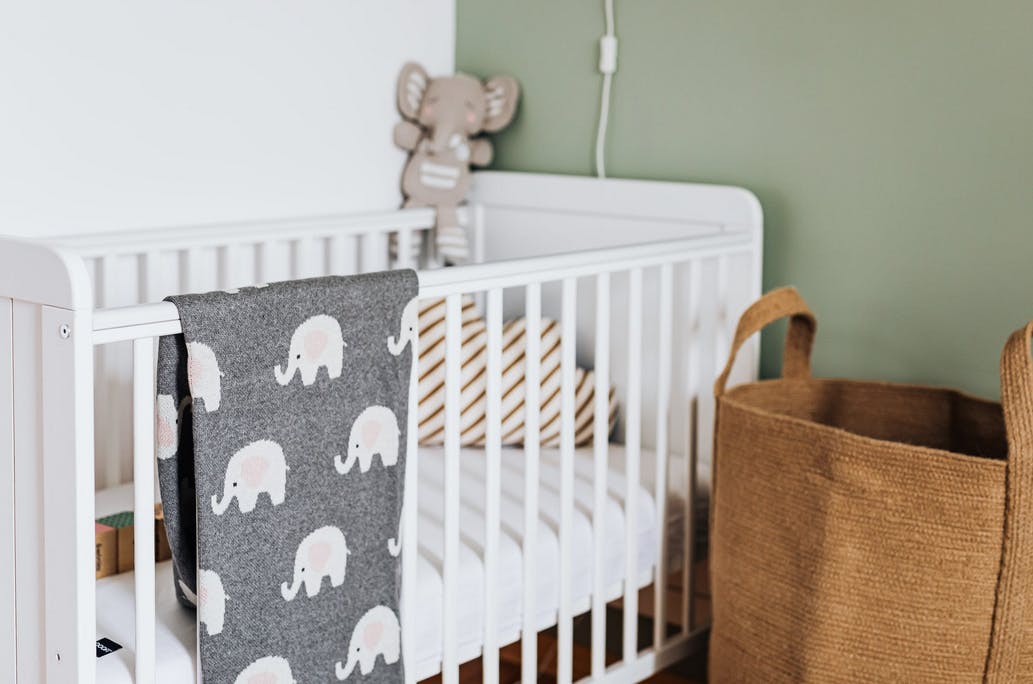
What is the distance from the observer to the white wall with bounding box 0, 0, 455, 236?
1.71m

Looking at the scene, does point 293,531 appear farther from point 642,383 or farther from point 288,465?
point 642,383

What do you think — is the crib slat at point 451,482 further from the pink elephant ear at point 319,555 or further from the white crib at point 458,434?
the pink elephant ear at point 319,555

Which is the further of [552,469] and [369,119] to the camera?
[369,119]

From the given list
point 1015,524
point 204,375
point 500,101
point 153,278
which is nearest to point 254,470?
point 204,375

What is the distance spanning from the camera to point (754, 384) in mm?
1804

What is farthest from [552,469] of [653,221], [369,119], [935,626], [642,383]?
[369,119]

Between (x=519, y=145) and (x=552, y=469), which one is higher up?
(x=519, y=145)

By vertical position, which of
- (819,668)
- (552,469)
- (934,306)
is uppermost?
(934,306)

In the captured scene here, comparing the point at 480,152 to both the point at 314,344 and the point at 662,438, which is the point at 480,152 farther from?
the point at 314,344

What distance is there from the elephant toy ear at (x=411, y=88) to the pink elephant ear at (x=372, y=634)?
1156 mm

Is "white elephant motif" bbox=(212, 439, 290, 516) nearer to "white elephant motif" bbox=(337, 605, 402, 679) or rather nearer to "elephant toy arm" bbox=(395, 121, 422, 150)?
"white elephant motif" bbox=(337, 605, 402, 679)

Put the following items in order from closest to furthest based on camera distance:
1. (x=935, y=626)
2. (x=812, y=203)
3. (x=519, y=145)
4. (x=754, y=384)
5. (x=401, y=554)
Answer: (x=401, y=554), (x=935, y=626), (x=754, y=384), (x=812, y=203), (x=519, y=145)

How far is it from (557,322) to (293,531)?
94 cm

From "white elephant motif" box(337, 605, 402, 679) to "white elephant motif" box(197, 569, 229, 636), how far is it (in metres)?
0.18
